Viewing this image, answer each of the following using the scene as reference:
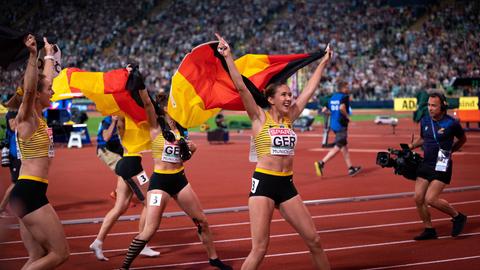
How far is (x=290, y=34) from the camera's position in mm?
55938

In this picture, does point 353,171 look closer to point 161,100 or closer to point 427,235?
point 427,235

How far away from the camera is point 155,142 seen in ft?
26.8

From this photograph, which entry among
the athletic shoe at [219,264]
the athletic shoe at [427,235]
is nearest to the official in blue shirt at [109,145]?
the athletic shoe at [219,264]

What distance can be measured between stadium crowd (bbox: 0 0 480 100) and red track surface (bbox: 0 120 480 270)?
84.2 ft

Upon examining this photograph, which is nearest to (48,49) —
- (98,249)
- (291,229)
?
(98,249)

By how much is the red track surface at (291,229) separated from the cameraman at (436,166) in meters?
0.33

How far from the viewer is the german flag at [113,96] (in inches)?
364

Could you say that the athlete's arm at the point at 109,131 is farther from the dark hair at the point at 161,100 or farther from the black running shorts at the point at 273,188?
the black running shorts at the point at 273,188

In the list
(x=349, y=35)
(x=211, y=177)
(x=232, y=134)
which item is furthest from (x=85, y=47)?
(x=211, y=177)

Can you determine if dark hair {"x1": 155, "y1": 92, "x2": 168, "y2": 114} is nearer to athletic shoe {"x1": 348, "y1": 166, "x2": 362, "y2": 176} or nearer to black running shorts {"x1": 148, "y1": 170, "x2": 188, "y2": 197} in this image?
black running shorts {"x1": 148, "y1": 170, "x2": 188, "y2": 197}

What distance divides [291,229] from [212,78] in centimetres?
325

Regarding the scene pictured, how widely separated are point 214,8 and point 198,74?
185 ft

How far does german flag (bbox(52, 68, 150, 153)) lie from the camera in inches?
364

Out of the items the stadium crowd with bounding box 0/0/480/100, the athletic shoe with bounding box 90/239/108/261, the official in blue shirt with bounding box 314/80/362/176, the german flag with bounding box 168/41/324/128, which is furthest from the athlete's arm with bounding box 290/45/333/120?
the stadium crowd with bounding box 0/0/480/100
